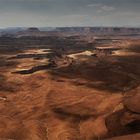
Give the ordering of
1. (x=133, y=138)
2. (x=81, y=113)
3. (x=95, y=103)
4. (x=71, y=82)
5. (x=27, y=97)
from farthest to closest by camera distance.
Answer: (x=71, y=82), (x=27, y=97), (x=95, y=103), (x=81, y=113), (x=133, y=138)

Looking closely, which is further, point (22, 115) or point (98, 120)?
point (22, 115)

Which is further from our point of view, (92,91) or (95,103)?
(92,91)

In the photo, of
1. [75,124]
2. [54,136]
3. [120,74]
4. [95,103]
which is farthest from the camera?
[120,74]

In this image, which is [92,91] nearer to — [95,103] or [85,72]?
[95,103]

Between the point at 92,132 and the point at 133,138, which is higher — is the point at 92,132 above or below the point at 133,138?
below

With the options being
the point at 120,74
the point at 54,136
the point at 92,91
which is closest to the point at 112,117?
the point at 54,136

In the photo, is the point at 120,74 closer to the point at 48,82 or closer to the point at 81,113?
the point at 48,82

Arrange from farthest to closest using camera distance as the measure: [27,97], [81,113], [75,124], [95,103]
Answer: [27,97] < [95,103] < [81,113] < [75,124]

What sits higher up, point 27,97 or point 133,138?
point 133,138

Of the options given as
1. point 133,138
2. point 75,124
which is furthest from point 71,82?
point 133,138
